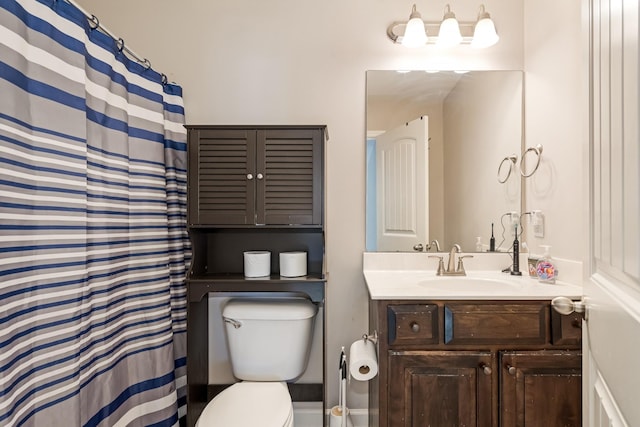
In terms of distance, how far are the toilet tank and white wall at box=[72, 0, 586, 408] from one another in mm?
262

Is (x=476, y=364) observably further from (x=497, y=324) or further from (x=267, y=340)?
(x=267, y=340)

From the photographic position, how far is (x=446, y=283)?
170 centimetres

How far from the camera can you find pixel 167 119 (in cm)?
178

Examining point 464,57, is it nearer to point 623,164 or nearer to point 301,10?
point 301,10

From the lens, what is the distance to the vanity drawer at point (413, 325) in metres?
1.32

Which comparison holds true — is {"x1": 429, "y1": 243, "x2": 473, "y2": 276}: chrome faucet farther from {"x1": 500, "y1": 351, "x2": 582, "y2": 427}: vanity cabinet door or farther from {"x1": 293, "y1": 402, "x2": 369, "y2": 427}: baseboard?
{"x1": 293, "y1": 402, "x2": 369, "y2": 427}: baseboard

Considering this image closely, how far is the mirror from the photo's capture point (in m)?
1.90

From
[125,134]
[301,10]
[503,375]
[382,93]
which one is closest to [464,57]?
[382,93]

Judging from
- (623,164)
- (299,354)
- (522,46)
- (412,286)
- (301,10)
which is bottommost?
(299,354)

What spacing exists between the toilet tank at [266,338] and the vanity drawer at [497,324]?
68 centimetres

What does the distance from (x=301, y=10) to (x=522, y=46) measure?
1202 mm

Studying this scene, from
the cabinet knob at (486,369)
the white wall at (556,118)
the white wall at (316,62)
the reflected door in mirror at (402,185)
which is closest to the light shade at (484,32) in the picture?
the white wall at (316,62)

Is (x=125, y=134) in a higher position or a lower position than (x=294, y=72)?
lower

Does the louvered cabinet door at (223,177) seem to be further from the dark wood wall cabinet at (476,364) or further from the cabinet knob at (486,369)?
the cabinet knob at (486,369)
